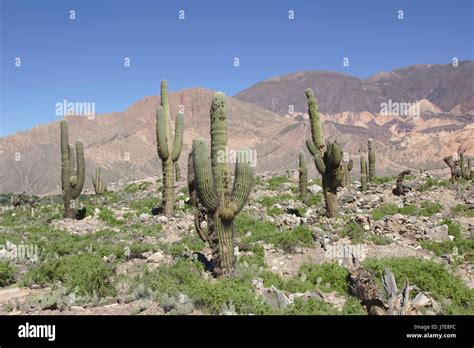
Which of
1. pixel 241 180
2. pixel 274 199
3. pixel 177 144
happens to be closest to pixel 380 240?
pixel 241 180

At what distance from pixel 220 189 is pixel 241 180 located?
0.46 metres

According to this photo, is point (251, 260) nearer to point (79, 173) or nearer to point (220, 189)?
point (220, 189)

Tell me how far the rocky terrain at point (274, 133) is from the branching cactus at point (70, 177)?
16740 mm

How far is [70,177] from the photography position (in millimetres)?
15531

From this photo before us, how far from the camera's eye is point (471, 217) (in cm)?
1305

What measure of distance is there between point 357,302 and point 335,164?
685 centimetres

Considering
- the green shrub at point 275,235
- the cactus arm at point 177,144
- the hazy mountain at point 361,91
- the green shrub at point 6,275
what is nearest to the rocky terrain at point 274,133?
the hazy mountain at point 361,91

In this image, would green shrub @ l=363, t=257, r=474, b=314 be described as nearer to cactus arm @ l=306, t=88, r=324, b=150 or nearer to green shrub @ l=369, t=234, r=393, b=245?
green shrub @ l=369, t=234, r=393, b=245

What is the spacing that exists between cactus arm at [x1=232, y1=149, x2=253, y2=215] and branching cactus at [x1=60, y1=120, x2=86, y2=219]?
958 cm

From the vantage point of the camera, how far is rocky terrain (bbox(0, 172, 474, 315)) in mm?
6031

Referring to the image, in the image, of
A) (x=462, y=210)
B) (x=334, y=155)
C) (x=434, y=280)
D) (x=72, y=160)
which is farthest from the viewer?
(x=72, y=160)

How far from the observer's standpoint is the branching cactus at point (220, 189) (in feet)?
25.5

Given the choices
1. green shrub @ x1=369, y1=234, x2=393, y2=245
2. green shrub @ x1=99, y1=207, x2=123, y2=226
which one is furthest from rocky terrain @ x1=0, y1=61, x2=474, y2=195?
green shrub @ x1=369, y1=234, x2=393, y2=245
